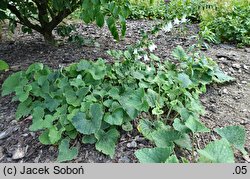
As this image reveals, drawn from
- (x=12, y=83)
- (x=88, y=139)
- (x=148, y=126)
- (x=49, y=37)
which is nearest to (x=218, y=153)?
(x=148, y=126)

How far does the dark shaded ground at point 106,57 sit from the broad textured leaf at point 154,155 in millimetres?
281

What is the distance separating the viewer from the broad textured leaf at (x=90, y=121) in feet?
6.35

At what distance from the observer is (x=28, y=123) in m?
2.20

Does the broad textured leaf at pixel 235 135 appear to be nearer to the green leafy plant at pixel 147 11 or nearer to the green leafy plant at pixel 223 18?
the green leafy plant at pixel 223 18

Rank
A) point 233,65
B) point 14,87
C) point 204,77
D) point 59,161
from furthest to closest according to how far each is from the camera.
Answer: point 233,65
point 204,77
point 14,87
point 59,161

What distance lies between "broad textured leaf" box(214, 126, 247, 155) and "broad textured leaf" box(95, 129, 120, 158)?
1.84 feet

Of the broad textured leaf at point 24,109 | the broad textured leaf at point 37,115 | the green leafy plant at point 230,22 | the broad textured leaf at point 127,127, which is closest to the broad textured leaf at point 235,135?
the broad textured leaf at point 127,127

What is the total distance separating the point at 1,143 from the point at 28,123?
20 centimetres

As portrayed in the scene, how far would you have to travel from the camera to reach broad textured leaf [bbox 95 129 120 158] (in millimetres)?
1913

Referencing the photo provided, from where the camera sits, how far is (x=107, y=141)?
6.41ft

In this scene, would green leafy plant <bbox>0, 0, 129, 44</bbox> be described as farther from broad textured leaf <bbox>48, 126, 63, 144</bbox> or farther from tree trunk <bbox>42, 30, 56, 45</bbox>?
broad textured leaf <bbox>48, 126, 63, 144</bbox>

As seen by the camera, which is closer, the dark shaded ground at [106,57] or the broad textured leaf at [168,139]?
the broad textured leaf at [168,139]

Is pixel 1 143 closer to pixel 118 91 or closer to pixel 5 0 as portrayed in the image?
pixel 118 91

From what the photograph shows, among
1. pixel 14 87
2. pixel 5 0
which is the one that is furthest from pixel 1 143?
pixel 5 0
